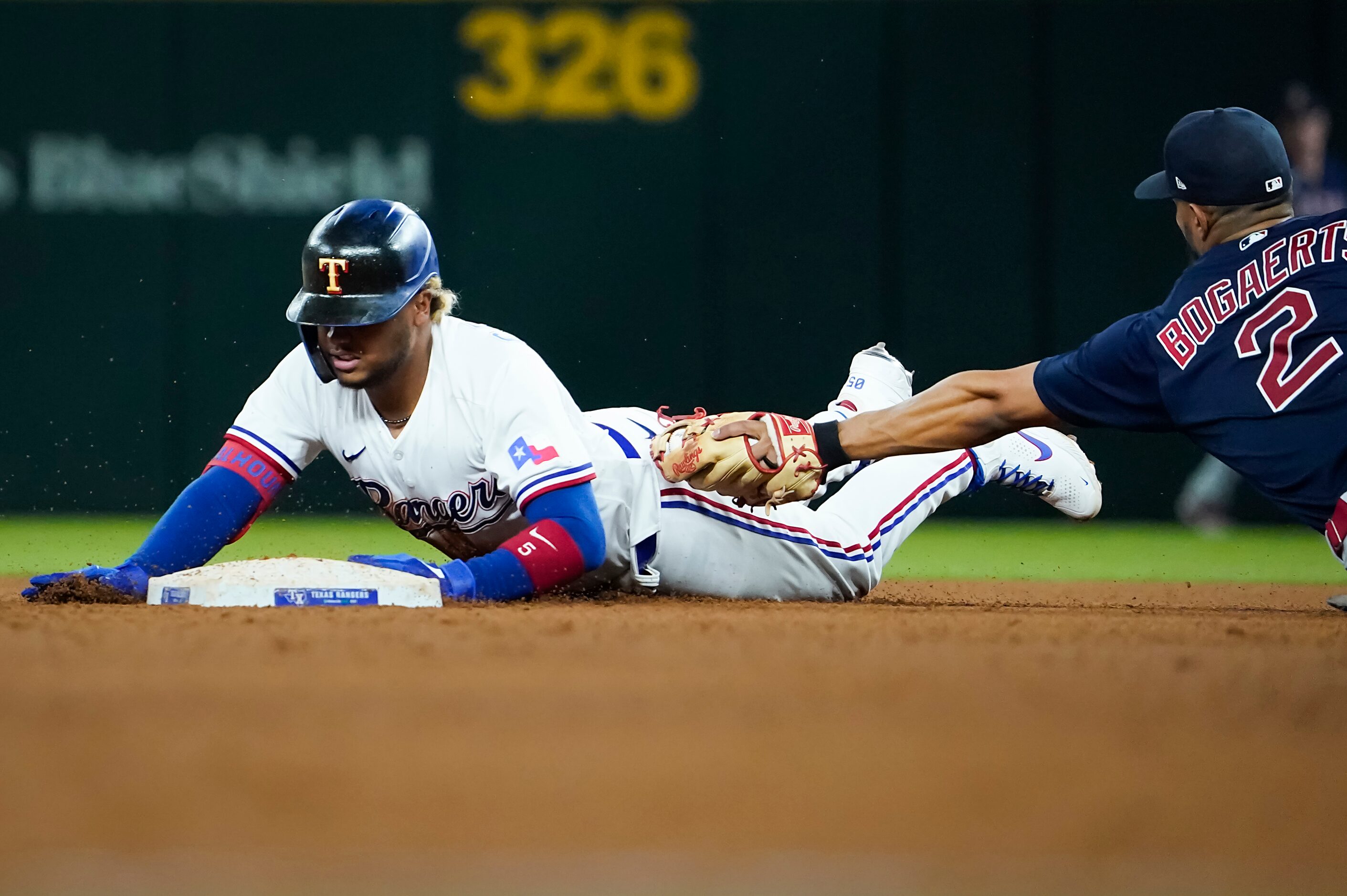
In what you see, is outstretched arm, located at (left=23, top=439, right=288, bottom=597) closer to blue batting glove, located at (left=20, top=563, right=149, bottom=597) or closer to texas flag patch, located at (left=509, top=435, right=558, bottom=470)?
blue batting glove, located at (left=20, top=563, right=149, bottom=597)

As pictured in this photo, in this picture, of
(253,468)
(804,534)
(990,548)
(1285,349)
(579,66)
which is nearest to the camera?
(1285,349)

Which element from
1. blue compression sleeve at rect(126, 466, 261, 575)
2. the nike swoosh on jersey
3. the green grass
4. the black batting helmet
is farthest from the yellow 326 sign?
blue compression sleeve at rect(126, 466, 261, 575)

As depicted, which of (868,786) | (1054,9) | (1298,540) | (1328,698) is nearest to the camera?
(868,786)

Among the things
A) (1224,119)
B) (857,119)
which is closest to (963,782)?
(1224,119)

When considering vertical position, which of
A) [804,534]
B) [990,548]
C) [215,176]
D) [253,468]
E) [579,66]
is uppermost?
[579,66]

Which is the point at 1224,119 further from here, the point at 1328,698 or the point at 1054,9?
the point at 1054,9

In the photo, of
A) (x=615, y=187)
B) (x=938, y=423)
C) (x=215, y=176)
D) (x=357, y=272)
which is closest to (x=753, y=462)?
(x=938, y=423)

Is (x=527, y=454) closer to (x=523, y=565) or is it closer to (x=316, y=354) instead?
(x=523, y=565)

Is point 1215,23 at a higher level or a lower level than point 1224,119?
higher
